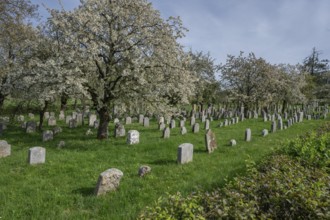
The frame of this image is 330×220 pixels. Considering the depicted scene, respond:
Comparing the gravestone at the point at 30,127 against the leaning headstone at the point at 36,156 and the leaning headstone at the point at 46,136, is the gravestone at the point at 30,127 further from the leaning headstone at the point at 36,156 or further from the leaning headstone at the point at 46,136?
the leaning headstone at the point at 36,156

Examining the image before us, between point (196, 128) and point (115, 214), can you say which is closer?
point (115, 214)

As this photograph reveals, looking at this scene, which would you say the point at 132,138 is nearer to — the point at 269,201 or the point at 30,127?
the point at 30,127

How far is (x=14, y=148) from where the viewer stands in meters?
13.9

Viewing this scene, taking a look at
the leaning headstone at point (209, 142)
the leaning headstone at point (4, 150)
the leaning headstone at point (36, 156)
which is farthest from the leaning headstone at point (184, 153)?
the leaning headstone at point (4, 150)

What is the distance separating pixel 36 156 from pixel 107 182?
426 cm

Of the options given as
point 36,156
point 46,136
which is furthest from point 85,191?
point 46,136

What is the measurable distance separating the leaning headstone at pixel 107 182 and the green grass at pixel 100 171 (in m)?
0.21

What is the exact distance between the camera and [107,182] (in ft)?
25.6

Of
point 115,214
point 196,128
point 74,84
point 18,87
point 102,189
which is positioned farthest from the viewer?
point 196,128

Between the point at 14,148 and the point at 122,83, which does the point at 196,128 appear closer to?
the point at 122,83

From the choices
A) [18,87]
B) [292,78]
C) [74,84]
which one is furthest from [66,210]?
[292,78]

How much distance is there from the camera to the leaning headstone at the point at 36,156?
34.9 ft

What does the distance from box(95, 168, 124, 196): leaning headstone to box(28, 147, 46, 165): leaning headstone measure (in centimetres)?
406

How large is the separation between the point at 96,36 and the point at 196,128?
808 centimetres
